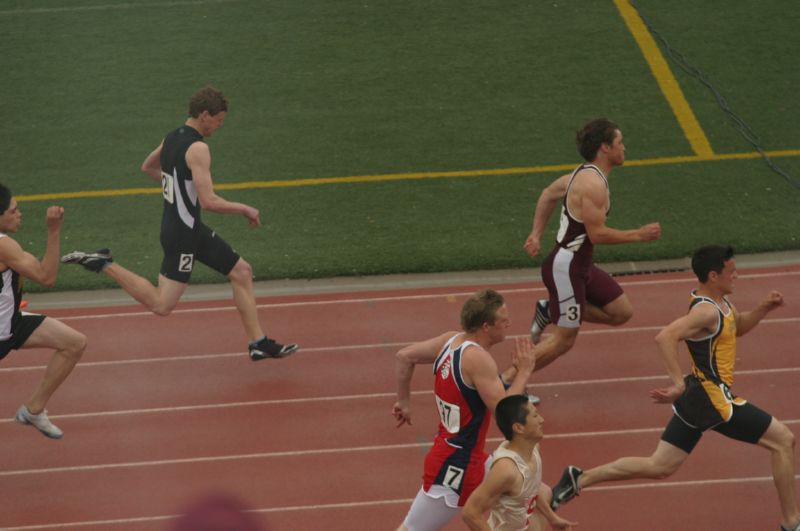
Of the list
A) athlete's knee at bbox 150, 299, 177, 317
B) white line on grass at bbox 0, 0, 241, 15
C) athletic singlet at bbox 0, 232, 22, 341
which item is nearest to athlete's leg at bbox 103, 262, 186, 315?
athlete's knee at bbox 150, 299, 177, 317

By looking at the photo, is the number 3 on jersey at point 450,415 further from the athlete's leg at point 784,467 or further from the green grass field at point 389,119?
the green grass field at point 389,119

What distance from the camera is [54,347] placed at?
861cm

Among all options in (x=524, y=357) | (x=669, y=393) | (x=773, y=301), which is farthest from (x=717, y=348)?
(x=524, y=357)

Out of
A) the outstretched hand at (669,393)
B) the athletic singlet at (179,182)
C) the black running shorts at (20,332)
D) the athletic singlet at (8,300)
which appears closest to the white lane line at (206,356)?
the athletic singlet at (179,182)

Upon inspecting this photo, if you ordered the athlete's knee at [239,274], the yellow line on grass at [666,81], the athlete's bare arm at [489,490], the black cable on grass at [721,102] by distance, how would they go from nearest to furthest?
the athlete's bare arm at [489,490]
the athlete's knee at [239,274]
the black cable on grass at [721,102]
the yellow line on grass at [666,81]

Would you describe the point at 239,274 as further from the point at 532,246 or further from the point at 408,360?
the point at 408,360

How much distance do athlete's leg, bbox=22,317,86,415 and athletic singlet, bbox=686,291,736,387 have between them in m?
4.08

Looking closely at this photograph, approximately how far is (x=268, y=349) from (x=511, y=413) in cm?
411

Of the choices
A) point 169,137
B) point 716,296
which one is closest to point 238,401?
point 169,137

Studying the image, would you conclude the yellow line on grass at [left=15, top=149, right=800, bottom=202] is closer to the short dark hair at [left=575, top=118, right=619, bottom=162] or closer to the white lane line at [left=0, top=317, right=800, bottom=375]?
the white lane line at [left=0, top=317, right=800, bottom=375]

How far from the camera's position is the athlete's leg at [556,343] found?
883 cm

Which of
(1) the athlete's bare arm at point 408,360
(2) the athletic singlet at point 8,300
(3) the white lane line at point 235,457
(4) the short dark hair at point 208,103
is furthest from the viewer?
(4) the short dark hair at point 208,103

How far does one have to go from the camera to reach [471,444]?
6414 mm

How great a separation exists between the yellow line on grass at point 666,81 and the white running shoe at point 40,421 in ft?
27.2
